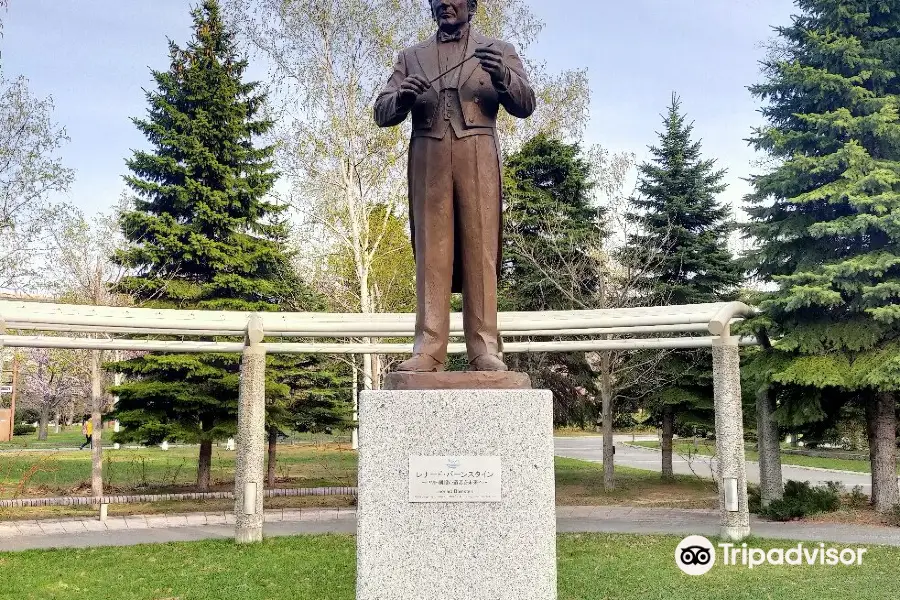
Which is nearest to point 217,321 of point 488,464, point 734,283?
point 488,464

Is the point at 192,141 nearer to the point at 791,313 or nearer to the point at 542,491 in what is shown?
the point at 791,313

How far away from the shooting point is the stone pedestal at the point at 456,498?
370cm

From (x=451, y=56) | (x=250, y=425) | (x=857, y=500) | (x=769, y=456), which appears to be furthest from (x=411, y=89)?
(x=857, y=500)

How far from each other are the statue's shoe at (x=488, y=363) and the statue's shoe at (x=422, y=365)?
19 cm

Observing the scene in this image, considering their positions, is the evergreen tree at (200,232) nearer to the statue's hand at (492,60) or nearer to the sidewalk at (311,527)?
the sidewalk at (311,527)

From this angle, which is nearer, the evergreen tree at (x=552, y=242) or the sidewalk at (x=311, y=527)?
the sidewalk at (x=311, y=527)

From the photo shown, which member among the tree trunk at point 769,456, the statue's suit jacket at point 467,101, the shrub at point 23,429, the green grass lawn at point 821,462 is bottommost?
the shrub at point 23,429

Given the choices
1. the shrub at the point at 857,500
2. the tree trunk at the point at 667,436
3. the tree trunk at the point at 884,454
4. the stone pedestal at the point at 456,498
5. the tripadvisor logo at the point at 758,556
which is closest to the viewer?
the stone pedestal at the point at 456,498

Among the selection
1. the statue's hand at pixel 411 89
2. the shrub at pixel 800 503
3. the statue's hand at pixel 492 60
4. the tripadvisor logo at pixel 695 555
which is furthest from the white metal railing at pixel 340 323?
the statue's hand at pixel 492 60

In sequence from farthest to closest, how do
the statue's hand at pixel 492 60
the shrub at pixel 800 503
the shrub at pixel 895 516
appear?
the shrub at pixel 800 503
the shrub at pixel 895 516
the statue's hand at pixel 492 60

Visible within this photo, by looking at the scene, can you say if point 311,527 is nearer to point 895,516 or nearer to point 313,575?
point 313,575

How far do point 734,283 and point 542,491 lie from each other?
14976mm

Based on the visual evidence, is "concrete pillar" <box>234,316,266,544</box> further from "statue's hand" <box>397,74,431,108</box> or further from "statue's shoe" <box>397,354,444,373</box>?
"statue's hand" <box>397,74,431,108</box>

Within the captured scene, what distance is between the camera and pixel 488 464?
3.76 m
